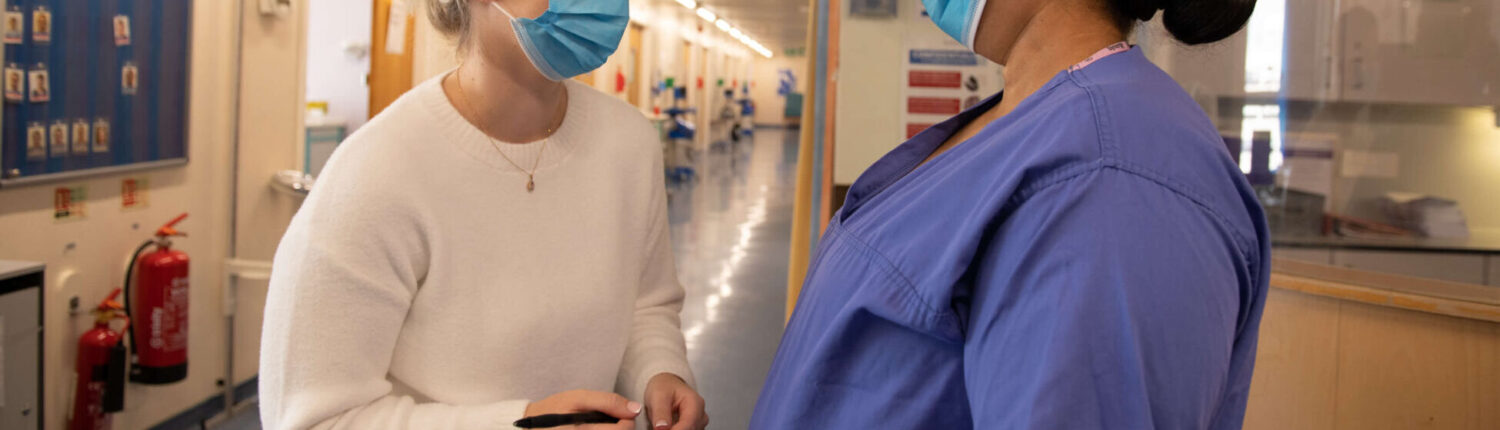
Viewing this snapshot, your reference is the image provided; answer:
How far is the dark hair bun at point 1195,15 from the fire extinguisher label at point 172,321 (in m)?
3.45

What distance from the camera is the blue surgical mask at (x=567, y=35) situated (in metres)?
1.26

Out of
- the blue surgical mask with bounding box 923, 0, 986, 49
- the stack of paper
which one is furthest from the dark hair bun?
the stack of paper

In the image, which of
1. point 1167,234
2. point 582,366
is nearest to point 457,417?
point 582,366

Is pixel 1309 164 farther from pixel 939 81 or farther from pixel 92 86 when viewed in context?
pixel 92 86

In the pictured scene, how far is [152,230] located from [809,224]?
238cm

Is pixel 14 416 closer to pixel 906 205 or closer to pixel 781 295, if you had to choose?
pixel 906 205

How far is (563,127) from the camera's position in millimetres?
1354

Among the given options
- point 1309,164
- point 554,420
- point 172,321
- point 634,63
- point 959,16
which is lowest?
point 172,321

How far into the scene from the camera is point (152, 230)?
3.51 m

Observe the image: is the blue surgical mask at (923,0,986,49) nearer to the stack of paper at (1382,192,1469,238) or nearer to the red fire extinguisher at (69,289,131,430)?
the stack of paper at (1382,192,1469,238)

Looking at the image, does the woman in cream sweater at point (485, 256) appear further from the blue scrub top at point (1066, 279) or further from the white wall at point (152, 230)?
the white wall at point (152, 230)

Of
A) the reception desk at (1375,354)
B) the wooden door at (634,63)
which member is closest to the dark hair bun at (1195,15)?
the reception desk at (1375,354)

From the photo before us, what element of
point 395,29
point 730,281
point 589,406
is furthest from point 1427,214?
point 395,29

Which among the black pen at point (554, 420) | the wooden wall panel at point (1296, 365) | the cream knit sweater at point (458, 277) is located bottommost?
the wooden wall panel at point (1296, 365)
